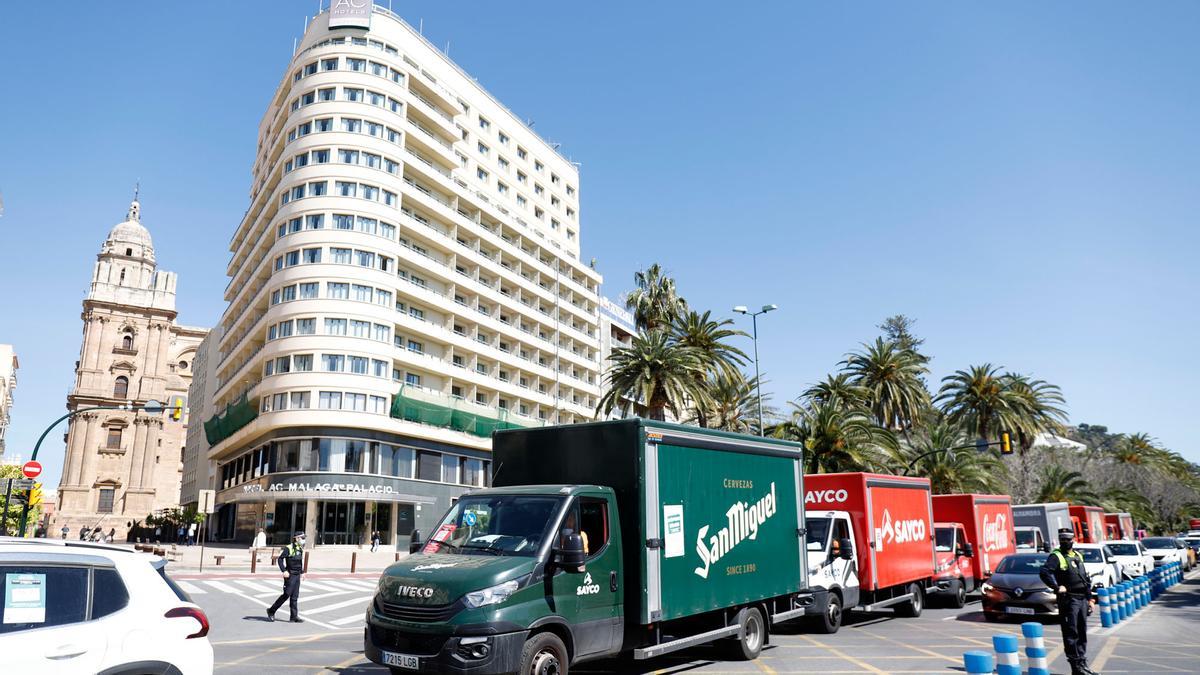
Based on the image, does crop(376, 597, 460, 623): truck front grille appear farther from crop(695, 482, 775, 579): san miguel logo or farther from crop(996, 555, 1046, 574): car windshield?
crop(996, 555, 1046, 574): car windshield

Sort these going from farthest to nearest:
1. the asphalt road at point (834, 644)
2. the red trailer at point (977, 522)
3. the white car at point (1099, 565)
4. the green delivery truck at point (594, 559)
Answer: the red trailer at point (977, 522)
the white car at point (1099, 565)
the asphalt road at point (834, 644)
the green delivery truck at point (594, 559)

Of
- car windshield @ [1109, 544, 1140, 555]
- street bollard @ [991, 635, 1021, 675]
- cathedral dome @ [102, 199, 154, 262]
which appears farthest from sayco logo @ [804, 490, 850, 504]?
cathedral dome @ [102, 199, 154, 262]

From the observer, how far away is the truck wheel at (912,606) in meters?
17.2

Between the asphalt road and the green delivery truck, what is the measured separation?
864 mm

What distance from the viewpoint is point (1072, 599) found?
10602mm

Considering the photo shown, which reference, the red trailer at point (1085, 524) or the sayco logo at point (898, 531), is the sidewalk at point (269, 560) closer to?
the sayco logo at point (898, 531)

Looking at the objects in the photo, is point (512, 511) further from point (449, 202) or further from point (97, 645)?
point (449, 202)

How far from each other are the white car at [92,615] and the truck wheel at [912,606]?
15.5m

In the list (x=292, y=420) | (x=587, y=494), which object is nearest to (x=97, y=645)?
(x=587, y=494)

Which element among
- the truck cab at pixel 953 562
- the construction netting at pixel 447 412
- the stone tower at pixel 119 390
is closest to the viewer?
the truck cab at pixel 953 562

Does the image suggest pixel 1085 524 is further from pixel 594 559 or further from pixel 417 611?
pixel 417 611

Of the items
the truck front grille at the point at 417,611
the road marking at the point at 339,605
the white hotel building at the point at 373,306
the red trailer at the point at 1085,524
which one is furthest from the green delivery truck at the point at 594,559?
the white hotel building at the point at 373,306

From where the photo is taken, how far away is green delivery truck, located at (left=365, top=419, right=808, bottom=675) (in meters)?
7.63

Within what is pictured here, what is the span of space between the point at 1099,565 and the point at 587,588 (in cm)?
1702
